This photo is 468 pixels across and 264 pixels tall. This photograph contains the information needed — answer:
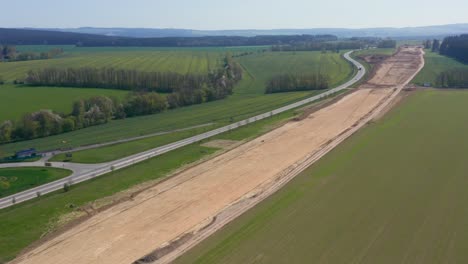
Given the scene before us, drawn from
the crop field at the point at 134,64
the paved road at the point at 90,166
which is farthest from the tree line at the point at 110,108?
the crop field at the point at 134,64

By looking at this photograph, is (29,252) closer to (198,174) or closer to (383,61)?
(198,174)

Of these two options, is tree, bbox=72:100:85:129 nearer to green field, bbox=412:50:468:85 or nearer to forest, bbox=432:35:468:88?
green field, bbox=412:50:468:85

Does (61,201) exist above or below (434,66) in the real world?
below

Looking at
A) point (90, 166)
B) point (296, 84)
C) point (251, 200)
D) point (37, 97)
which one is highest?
point (251, 200)

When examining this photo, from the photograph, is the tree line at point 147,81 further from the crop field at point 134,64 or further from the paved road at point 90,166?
the paved road at point 90,166

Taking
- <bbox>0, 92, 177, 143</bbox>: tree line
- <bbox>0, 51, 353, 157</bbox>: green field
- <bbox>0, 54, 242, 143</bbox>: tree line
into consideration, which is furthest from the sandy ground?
<bbox>0, 92, 177, 143</bbox>: tree line

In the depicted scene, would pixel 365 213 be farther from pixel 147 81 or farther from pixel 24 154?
pixel 147 81

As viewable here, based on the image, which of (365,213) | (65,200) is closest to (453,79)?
(365,213)
